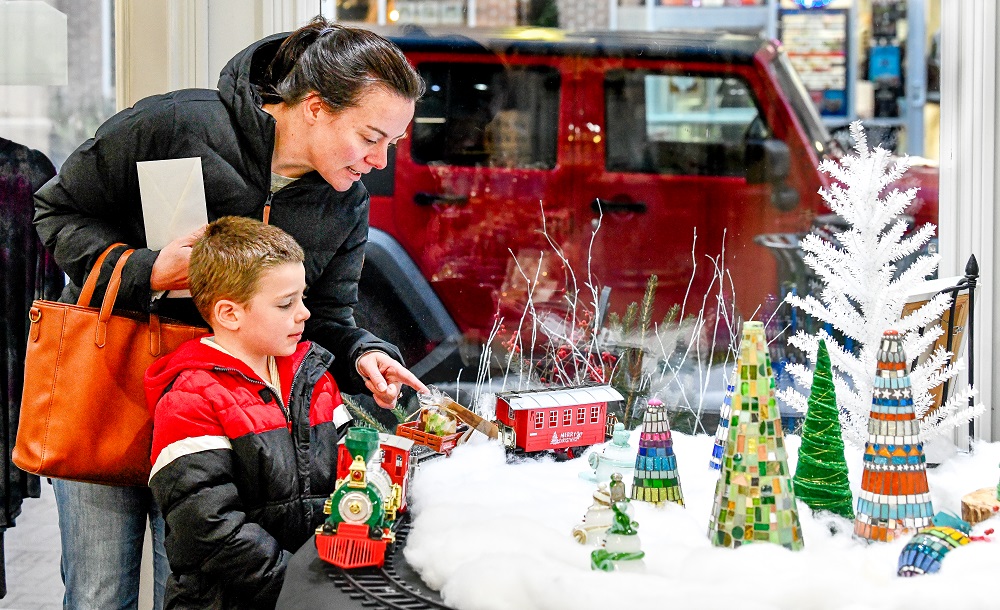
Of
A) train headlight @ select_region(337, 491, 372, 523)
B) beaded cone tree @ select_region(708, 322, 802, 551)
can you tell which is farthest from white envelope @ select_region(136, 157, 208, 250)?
beaded cone tree @ select_region(708, 322, 802, 551)

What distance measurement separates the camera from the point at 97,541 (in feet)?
5.58

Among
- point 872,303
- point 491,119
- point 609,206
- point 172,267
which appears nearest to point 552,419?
point 872,303

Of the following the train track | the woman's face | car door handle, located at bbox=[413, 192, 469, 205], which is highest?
the woman's face

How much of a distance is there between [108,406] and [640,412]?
1.33 metres

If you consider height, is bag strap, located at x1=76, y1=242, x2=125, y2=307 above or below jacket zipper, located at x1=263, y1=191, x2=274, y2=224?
below

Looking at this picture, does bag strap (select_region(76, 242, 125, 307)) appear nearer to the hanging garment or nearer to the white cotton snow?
the white cotton snow

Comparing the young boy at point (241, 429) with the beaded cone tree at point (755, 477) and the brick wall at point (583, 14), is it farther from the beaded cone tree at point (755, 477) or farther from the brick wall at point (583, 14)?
the brick wall at point (583, 14)

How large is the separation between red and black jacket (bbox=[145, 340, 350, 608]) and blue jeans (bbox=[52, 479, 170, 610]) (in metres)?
0.25

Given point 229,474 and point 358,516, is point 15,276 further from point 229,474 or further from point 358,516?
point 358,516

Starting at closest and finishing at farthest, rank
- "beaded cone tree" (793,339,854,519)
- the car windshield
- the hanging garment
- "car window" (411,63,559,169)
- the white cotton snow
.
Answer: the white cotton snow < "beaded cone tree" (793,339,854,519) < the hanging garment < the car windshield < "car window" (411,63,559,169)

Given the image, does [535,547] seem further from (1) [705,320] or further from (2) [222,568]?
(1) [705,320]

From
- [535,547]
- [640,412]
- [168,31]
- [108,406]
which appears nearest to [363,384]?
[108,406]

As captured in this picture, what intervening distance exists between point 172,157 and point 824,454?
122 cm

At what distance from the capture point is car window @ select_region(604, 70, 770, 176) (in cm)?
256
